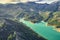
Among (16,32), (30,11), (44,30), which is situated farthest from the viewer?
(30,11)

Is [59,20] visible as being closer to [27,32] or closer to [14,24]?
[27,32]

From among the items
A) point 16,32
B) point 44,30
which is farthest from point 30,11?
point 16,32

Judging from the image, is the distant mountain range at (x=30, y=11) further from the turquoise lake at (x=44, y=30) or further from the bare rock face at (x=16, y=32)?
the bare rock face at (x=16, y=32)

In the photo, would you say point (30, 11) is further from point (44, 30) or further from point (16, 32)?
point (16, 32)

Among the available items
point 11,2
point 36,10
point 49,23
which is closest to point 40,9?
point 36,10

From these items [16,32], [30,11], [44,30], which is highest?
[30,11]

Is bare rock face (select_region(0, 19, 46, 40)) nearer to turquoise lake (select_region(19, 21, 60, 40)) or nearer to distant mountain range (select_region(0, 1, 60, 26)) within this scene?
turquoise lake (select_region(19, 21, 60, 40))

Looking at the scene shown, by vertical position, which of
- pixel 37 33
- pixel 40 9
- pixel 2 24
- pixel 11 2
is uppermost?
pixel 40 9

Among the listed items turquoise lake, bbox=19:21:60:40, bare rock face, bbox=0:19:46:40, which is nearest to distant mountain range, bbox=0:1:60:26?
turquoise lake, bbox=19:21:60:40
